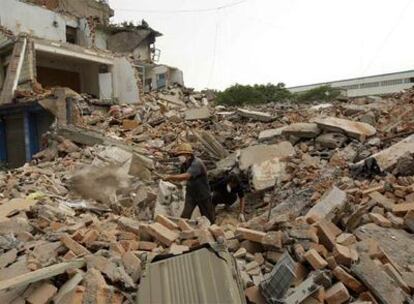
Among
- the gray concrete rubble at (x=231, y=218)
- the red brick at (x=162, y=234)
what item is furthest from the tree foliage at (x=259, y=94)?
the red brick at (x=162, y=234)

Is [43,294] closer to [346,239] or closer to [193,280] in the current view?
[193,280]

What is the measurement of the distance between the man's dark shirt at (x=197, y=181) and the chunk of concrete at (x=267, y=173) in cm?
211

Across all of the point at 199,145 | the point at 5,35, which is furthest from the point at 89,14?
the point at 199,145

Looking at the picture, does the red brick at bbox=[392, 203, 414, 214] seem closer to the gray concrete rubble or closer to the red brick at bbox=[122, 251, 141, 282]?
the gray concrete rubble

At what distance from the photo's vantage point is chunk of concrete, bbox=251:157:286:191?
7488mm

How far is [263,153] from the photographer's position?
827 cm

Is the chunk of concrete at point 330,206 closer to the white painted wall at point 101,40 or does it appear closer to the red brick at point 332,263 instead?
the red brick at point 332,263

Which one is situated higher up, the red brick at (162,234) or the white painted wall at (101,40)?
the white painted wall at (101,40)

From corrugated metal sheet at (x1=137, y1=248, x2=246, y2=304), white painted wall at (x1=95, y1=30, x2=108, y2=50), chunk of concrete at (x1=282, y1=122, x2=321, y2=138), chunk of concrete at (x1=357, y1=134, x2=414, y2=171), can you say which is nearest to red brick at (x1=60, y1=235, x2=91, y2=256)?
corrugated metal sheet at (x1=137, y1=248, x2=246, y2=304)

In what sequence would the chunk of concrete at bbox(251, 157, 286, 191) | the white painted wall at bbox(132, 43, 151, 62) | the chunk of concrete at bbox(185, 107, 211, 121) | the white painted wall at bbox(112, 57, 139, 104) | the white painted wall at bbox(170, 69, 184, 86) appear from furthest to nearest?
the white painted wall at bbox(132, 43, 151, 62)
the white painted wall at bbox(170, 69, 184, 86)
the white painted wall at bbox(112, 57, 139, 104)
the chunk of concrete at bbox(185, 107, 211, 121)
the chunk of concrete at bbox(251, 157, 286, 191)

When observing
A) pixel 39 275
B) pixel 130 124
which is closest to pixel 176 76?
pixel 130 124

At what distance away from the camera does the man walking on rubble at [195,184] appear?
543 cm

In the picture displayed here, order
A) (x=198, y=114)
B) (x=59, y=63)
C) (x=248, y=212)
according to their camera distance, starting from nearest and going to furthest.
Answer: (x=248, y=212)
(x=198, y=114)
(x=59, y=63)

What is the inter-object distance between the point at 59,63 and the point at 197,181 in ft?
60.3
